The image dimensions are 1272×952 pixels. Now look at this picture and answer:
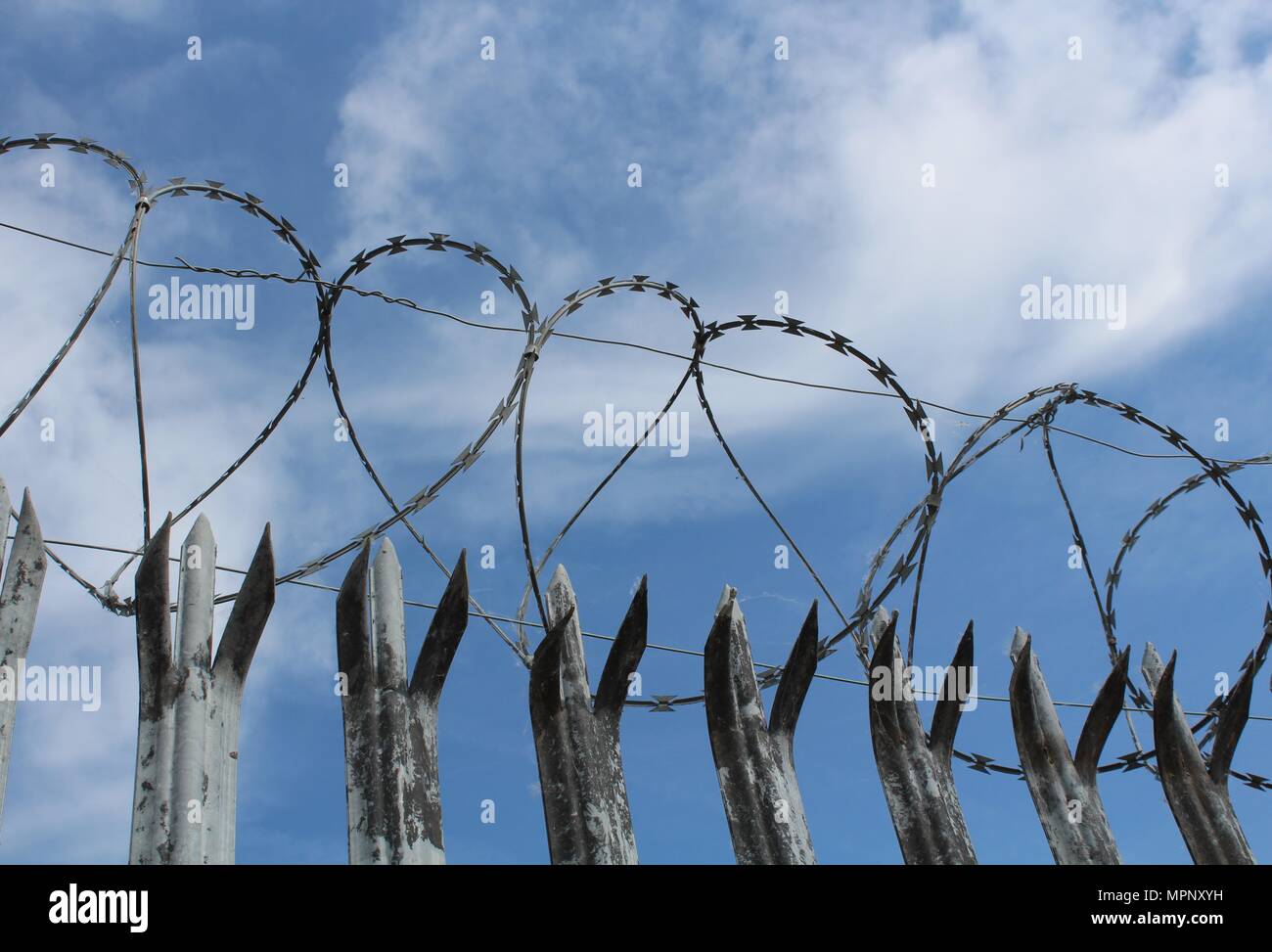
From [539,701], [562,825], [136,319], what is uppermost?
[136,319]

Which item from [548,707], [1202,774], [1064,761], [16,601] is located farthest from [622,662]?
[1202,774]

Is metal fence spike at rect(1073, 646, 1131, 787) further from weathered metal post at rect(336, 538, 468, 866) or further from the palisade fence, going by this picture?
weathered metal post at rect(336, 538, 468, 866)

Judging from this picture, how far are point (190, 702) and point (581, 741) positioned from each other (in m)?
1.41

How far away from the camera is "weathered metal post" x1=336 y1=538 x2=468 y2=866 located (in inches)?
154

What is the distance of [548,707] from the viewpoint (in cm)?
452

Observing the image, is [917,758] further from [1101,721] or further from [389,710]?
[389,710]

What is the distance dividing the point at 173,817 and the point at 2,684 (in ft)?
2.59

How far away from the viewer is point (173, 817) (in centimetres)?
373

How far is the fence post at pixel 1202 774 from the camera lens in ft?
19.2

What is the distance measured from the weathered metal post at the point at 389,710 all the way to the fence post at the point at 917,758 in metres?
2.04
